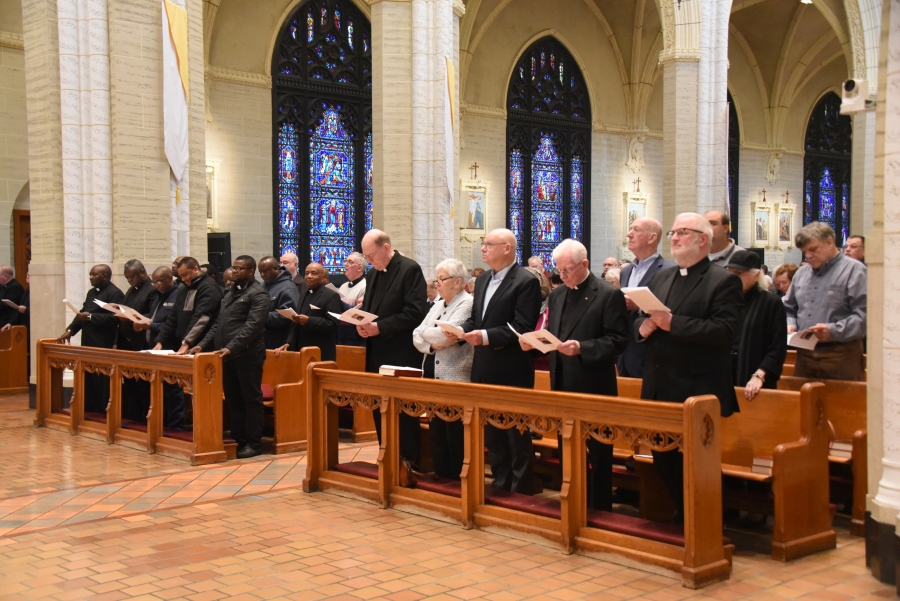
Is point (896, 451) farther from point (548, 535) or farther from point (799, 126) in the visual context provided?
point (799, 126)

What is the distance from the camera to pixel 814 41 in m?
23.3

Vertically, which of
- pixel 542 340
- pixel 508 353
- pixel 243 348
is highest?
pixel 542 340

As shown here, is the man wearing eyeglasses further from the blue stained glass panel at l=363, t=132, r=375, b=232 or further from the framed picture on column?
the framed picture on column

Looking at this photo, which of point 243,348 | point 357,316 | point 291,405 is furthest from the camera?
point 291,405

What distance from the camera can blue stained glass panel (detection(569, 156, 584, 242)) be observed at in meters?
20.9

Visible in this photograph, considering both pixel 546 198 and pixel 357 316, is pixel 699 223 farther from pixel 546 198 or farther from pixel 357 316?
pixel 546 198

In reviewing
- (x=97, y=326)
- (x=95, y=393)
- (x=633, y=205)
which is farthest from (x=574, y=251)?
(x=633, y=205)

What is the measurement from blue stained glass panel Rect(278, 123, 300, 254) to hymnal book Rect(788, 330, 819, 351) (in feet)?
40.1

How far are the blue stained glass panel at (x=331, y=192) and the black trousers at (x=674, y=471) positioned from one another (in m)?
12.9

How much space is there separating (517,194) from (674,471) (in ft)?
52.1

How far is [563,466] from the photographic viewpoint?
457cm

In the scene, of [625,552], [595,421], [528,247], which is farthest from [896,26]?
[528,247]

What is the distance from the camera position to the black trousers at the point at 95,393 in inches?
348

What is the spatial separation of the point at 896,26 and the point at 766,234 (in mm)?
21173
